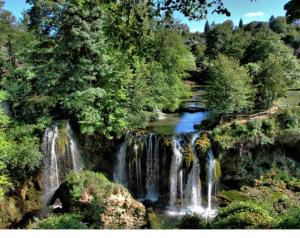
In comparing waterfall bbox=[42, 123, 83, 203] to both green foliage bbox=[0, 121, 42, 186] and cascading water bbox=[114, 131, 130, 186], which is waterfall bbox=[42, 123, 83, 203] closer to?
green foliage bbox=[0, 121, 42, 186]

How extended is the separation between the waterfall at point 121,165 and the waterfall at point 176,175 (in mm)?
2365

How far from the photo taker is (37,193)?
16812 millimetres

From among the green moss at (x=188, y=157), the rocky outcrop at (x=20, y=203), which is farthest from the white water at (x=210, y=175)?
the rocky outcrop at (x=20, y=203)

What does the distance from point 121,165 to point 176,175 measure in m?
2.80

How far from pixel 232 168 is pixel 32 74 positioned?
1212 cm

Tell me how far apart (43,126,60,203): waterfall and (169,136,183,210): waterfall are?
537 cm

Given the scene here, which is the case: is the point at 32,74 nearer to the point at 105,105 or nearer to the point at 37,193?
the point at 105,105

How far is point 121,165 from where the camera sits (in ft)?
59.7

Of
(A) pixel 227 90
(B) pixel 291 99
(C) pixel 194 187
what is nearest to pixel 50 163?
(C) pixel 194 187

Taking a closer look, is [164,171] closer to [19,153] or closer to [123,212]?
[123,212]

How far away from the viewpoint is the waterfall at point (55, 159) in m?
17.1

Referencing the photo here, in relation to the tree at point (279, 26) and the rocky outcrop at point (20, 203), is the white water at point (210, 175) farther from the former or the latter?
the tree at point (279, 26)
